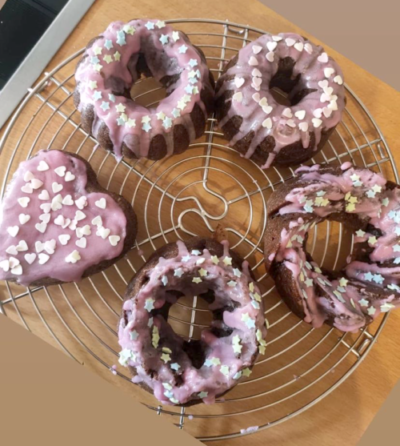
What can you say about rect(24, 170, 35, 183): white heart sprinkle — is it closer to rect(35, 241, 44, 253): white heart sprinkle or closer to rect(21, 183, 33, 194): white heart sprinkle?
rect(21, 183, 33, 194): white heart sprinkle

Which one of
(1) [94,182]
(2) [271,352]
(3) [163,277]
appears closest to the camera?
(3) [163,277]

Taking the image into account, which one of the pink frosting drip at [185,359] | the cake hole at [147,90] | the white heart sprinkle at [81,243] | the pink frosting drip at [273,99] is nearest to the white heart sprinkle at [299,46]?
the pink frosting drip at [273,99]

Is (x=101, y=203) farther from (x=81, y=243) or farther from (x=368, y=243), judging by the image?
(x=368, y=243)

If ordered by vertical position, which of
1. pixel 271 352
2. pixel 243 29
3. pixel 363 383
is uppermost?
pixel 243 29

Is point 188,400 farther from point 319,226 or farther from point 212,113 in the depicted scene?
point 212,113

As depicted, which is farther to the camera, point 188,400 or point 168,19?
point 168,19

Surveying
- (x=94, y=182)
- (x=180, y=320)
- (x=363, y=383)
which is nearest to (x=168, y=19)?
(x=94, y=182)

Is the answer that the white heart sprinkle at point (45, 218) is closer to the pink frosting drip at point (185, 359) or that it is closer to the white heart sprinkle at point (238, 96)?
the pink frosting drip at point (185, 359)
